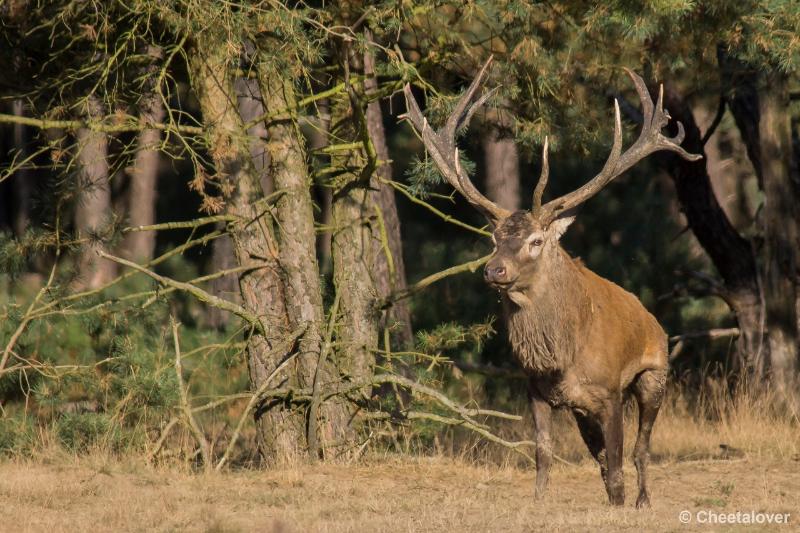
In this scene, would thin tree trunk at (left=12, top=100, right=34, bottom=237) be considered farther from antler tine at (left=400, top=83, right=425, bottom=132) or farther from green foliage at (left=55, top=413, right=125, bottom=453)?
antler tine at (left=400, top=83, right=425, bottom=132)

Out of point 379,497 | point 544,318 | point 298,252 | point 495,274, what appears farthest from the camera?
point 298,252

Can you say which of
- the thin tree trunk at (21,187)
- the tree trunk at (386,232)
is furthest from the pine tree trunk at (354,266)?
the thin tree trunk at (21,187)

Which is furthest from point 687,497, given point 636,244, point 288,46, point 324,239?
point 324,239

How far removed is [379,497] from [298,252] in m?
Result: 2.39

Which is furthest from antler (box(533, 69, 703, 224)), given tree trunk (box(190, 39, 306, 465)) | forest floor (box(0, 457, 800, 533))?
tree trunk (box(190, 39, 306, 465))

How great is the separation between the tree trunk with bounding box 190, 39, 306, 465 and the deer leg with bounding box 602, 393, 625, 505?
2810 millimetres

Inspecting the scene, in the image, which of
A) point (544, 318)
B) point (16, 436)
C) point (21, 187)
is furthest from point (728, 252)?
point (21, 187)

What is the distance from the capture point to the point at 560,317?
816cm

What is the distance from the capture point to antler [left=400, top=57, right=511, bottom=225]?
8367mm

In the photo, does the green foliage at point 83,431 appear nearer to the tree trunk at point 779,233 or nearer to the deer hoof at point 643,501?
the deer hoof at point 643,501

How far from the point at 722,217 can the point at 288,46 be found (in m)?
6.25

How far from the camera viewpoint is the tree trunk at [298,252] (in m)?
10.3

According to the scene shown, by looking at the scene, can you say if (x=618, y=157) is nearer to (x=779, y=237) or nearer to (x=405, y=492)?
(x=405, y=492)

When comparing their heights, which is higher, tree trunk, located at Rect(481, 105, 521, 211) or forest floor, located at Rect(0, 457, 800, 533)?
tree trunk, located at Rect(481, 105, 521, 211)
